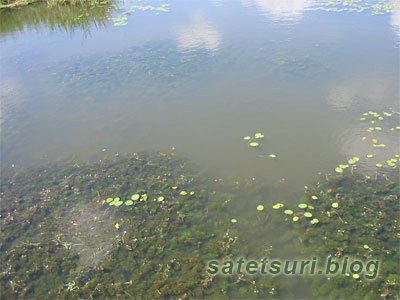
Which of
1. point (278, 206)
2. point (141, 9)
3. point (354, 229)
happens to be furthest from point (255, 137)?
point (141, 9)

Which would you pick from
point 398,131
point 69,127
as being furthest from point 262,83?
point 69,127

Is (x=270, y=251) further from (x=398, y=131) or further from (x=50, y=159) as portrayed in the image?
(x=50, y=159)

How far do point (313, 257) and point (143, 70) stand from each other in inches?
246

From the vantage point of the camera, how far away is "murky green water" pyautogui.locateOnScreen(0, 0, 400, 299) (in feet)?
12.5

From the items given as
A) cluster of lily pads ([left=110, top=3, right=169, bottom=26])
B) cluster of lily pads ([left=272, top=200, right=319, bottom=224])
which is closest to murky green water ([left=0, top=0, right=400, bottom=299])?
cluster of lily pads ([left=272, top=200, right=319, bottom=224])

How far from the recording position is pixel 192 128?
20.0 feet

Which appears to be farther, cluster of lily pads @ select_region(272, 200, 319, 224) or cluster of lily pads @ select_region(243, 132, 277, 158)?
cluster of lily pads @ select_region(243, 132, 277, 158)

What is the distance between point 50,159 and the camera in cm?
566

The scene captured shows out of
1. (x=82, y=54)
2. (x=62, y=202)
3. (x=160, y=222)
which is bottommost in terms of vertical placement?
(x=160, y=222)

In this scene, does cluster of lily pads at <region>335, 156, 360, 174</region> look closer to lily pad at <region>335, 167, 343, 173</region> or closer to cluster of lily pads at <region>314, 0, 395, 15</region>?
lily pad at <region>335, 167, 343, 173</region>

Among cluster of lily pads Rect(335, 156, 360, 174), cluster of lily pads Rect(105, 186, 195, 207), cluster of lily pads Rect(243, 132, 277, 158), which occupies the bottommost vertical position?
cluster of lily pads Rect(335, 156, 360, 174)

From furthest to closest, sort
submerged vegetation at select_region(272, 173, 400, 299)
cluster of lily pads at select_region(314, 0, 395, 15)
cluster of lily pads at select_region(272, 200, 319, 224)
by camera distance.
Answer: cluster of lily pads at select_region(314, 0, 395, 15)
cluster of lily pads at select_region(272, 200, 319, 224)
submerged vegetation at select_region(272, 173, 400, 299)

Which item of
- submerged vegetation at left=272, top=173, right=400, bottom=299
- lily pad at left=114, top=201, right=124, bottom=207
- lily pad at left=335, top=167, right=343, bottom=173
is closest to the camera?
submerged vegetation at left=272, top=173, right=400, bottom=299

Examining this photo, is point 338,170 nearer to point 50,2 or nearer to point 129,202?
point 129,202
